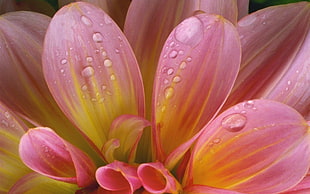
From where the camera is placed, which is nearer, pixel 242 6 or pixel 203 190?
pixel 203 190

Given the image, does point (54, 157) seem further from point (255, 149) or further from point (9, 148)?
point (255, 149)

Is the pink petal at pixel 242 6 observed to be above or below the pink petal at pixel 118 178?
above

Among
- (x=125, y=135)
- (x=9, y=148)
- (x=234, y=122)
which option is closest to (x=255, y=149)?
(x=234, y=122)

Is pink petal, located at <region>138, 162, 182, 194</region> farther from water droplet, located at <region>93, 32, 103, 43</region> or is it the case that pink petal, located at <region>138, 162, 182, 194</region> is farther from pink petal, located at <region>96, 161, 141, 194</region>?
water droplet, located at <region>93, 32, 103, 43</region>

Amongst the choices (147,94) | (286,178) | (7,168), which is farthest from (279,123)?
(7,168)

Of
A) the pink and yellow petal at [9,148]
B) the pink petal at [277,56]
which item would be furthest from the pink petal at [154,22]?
the pink and yellow petal at [9,148]

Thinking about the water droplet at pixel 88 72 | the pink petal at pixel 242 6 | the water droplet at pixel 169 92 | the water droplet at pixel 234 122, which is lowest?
the water droplet at pixel 234 122

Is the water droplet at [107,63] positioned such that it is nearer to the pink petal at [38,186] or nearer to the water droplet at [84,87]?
the water droplet at [84,87]
